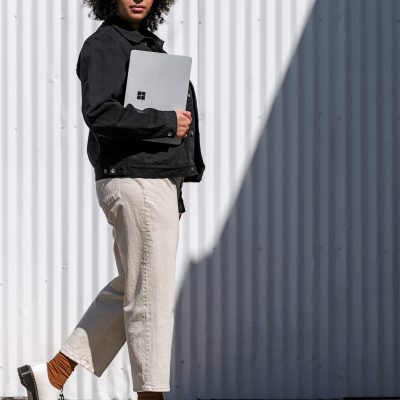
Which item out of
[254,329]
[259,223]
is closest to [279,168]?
[259,223]

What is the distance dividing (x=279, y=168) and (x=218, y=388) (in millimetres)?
1030

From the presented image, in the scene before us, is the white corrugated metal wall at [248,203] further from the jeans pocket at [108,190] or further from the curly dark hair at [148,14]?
the jeans pocket at [108,190]

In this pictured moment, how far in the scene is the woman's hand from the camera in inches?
147

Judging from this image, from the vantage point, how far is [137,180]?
148 inches

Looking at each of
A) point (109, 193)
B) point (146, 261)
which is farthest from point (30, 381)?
point (109, 193)

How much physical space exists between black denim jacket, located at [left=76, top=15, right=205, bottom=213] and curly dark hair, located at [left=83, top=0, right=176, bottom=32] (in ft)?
0.60

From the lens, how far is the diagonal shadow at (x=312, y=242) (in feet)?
16.0

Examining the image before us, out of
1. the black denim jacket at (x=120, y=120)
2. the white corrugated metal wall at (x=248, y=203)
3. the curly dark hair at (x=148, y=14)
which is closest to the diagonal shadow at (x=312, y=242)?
the white corrugated metal wall at (x=248, y=203)

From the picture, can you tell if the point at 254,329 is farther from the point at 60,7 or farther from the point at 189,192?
the point at 60,7

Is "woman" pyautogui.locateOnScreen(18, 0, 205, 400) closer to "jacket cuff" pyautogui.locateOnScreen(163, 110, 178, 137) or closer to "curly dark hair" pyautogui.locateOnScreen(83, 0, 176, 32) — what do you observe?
"jacket cuff" pyautogui.locateOnScreen(163, 110, 178, 137)

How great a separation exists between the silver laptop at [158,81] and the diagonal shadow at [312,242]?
1152mm

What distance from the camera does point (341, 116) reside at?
16.1 feet

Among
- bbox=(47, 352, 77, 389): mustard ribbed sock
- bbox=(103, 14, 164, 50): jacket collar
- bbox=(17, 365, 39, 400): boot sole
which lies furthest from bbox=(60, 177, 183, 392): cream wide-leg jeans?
bbox=(103, 14, 164, 50): jacket collar

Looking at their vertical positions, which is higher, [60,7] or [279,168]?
[60,7]
